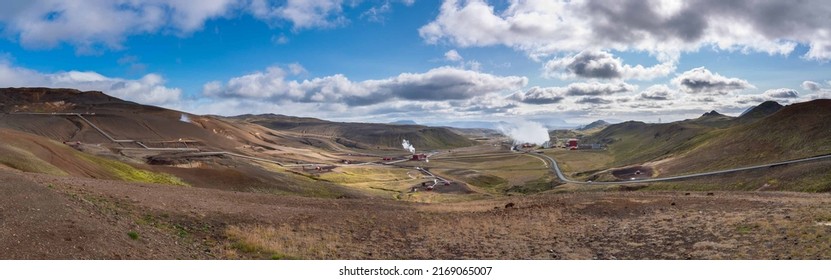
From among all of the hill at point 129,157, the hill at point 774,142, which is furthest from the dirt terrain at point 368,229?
the hill at point 774,142

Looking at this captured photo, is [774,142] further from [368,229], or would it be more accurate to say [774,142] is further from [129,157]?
[129,157]

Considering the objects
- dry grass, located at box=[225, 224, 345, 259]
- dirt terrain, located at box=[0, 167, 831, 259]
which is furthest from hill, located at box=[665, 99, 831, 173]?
dry grass, located at box=[225, 224, 345, 259]

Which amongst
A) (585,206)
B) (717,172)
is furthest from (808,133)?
(585,206)

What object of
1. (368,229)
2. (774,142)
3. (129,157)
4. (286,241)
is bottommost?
(368,229)

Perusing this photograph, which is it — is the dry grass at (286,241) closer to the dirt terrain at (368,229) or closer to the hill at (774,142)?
the dirt terrain at (368,229)

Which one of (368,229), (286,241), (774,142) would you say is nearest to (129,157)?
(368,229)

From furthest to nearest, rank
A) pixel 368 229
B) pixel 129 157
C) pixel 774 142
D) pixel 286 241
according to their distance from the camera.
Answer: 1. pixel 129 157
2. pixel 774 142
3. pixel 368 229
4. pixel 286 241

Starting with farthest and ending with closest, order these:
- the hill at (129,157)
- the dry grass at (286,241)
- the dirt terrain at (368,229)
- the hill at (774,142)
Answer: the hill at (774,142)
the hill at (129,157)
the dry grass at (286,241)
the dirt terrain at (368,229)

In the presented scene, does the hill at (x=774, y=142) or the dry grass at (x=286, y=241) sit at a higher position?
the hill at (x=774, y=142)

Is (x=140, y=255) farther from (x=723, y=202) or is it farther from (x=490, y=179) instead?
(x=490, y=179)

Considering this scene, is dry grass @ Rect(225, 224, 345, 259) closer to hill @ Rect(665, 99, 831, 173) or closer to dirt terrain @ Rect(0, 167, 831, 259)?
dirt terrain @ Rect(0, 167, 831, 259)
